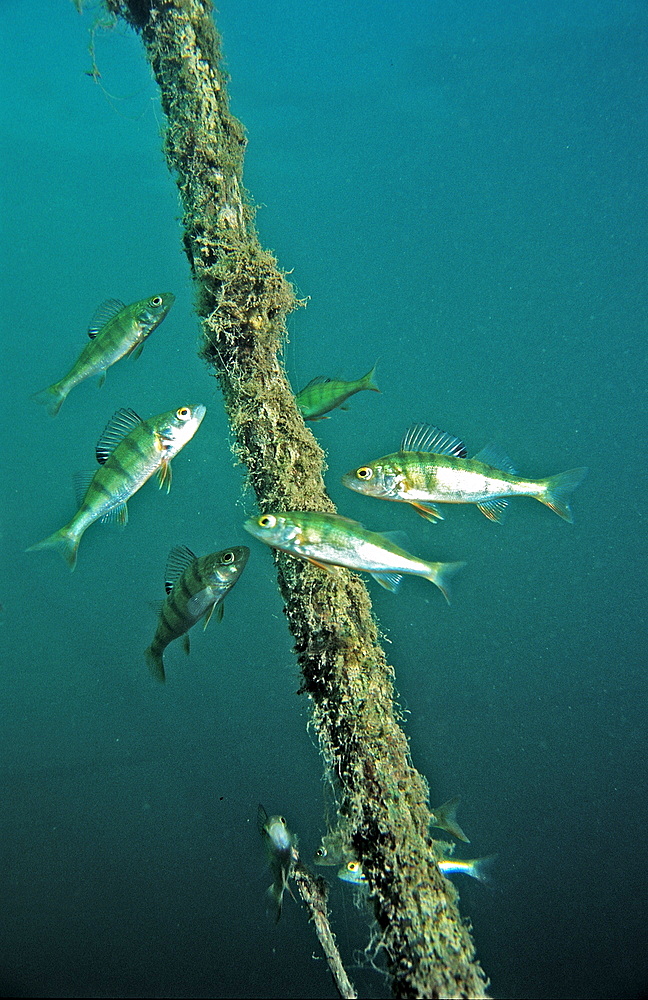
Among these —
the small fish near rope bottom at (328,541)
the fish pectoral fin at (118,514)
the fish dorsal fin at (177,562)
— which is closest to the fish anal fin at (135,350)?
the fish pectoral fin at (118,514)

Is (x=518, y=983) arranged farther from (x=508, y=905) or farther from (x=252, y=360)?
(x=252, y=360)

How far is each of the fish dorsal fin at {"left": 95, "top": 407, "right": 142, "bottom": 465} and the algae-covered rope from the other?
617 mm

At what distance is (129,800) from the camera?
54.1 feet

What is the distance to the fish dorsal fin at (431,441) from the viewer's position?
117 inches

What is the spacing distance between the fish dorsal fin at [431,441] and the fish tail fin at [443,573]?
0.83m

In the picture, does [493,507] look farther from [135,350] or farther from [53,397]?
[53,397]

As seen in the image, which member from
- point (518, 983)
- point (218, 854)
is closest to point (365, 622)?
point (218, 854)

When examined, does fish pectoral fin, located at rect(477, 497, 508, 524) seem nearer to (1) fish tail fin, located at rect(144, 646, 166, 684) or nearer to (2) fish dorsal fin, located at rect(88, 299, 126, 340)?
(1) fish tail fin, located at rect(144, 646, 166, 684)

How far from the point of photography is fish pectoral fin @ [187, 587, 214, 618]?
285 cm

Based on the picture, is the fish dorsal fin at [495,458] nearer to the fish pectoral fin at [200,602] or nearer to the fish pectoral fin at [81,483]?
the fish pectoral fin at [200,602]

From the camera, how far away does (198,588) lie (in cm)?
284

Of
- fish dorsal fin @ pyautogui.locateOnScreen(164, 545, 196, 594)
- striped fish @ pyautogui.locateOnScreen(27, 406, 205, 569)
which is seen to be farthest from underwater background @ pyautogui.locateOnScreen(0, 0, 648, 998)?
striped fish @ pyautogui.locateOnScreen(27, 406, 205, 569)

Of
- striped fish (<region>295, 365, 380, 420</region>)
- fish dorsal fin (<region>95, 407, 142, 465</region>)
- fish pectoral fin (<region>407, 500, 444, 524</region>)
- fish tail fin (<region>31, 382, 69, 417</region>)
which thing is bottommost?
fish pectoral fin (<region>407, 500, 444, 524</region>)

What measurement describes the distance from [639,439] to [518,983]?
113 feet
